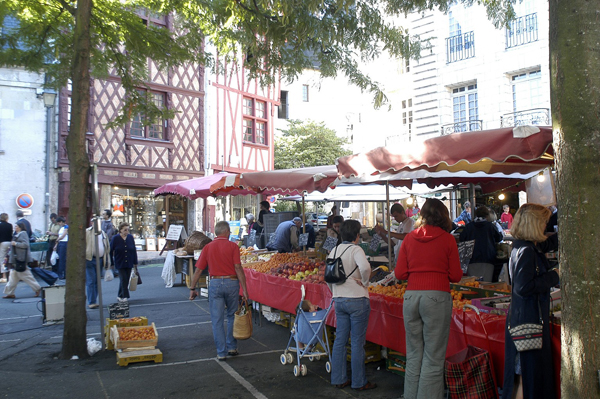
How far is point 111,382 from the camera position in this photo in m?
5.43

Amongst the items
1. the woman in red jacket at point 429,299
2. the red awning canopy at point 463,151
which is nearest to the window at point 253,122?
the red awning canopy at point 463,151

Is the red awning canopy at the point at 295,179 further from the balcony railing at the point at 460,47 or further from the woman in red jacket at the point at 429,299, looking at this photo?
the balcony railing at the point at 460,47

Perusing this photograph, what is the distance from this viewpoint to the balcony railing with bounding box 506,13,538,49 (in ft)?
54.2

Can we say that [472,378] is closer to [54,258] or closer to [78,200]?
[78,200]

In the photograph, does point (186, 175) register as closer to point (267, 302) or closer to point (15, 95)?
point (15, 95)

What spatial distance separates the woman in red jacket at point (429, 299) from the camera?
412cm

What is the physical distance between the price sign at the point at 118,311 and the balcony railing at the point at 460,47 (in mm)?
15436

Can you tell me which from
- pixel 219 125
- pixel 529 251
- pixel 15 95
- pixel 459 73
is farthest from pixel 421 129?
pixel 529 251

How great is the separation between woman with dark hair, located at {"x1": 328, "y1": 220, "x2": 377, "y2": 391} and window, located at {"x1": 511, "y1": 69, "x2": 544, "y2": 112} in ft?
45.5

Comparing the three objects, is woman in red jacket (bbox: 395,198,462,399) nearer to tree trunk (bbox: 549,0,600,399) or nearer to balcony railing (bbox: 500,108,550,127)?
tree trunk (bbox: 549,0,600,399)

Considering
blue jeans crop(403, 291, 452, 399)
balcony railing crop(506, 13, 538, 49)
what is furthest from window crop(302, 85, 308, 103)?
blue jeans crop(403, 291, 452, 399)

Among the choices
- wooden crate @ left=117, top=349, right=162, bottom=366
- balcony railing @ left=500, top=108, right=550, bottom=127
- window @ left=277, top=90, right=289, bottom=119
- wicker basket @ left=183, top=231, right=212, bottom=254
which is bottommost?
wooden crate @ left=117, top=349, right=162, bottom=366

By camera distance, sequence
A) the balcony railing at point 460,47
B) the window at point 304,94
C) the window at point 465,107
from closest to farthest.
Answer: the window at point 465,107 < the balcony railing at point 460,47 < the window at point 304,94

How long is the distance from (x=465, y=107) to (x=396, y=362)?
14997 mm
